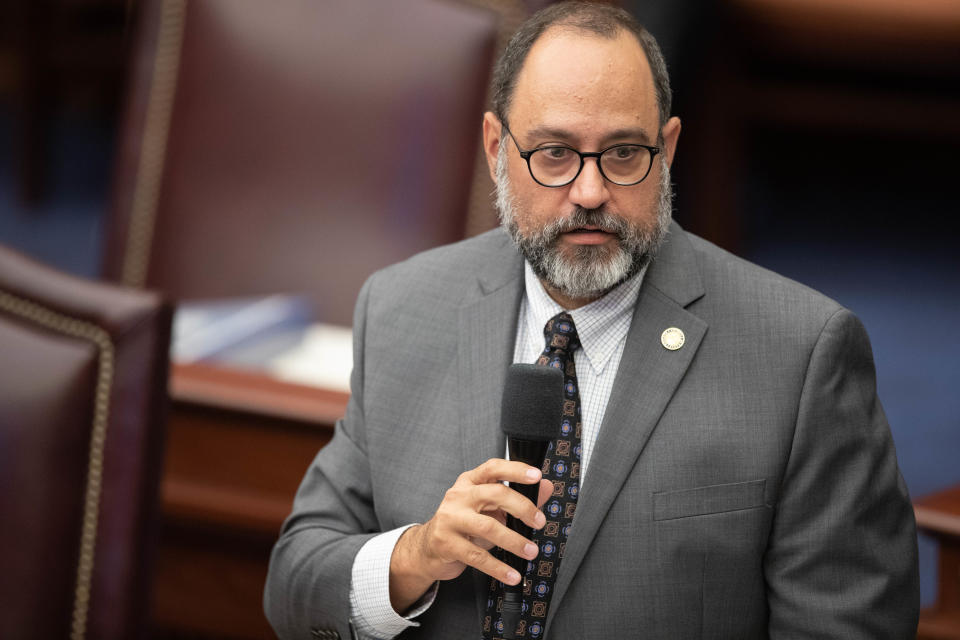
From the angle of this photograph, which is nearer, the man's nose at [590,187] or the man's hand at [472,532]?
the man's hand at [472,532]

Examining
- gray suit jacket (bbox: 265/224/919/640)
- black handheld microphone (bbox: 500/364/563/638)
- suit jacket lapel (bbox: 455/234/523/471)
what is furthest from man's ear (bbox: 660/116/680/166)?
black handheld microphone (bbox: 500/364/563/638)

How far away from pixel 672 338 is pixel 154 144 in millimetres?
1853

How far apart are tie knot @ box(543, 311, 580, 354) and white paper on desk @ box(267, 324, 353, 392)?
0.62 meters

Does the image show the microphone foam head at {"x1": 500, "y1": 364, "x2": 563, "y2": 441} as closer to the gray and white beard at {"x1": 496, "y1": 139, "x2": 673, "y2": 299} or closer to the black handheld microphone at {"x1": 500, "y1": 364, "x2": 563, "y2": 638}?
the black handheld microphone at {"x1": 500, "y1": 364, "x2": 563, "y2": 638}

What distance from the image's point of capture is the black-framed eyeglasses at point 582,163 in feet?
3.82

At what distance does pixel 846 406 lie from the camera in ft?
3.80

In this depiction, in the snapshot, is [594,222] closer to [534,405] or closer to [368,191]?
[534,405]

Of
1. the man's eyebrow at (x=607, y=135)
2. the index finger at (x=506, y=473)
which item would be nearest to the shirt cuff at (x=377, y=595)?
the index finger at (x=506, y=473)

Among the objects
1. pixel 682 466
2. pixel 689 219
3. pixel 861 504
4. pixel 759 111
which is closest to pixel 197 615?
pixel 682 466

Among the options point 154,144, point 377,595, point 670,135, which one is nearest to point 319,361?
point 377,595

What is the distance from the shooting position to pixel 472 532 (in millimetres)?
1020

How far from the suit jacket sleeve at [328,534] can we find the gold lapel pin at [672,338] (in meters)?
0.38

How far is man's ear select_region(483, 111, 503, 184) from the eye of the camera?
51.5 inches

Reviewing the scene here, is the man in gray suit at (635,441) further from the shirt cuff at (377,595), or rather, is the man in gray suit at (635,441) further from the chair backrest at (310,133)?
the chair backrest at (310,133)
